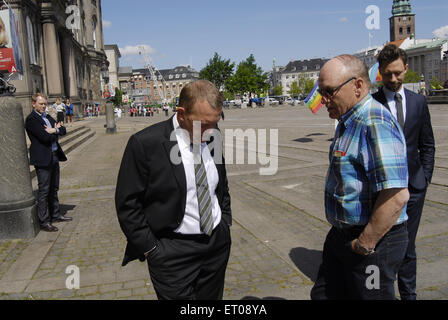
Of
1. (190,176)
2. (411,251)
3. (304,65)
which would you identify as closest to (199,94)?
(190,176)

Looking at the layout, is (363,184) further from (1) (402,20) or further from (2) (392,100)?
(1) (402,20)

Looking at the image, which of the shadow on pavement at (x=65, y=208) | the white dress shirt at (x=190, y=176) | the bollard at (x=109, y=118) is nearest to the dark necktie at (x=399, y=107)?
the white dress shirt at (x=190, y=176)

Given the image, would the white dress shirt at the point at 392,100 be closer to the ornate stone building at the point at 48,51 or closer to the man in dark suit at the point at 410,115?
the man in dark suit at the point at 410,115

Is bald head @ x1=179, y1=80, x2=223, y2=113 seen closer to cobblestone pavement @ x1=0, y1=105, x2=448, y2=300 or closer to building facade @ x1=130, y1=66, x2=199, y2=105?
cobblestone pavement @ x1=0, y1=105, x2=448, y2=300

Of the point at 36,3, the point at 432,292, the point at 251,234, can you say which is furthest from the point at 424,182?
the point at 36,3

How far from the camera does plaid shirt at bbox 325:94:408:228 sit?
196 cm

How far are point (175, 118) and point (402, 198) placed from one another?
130cm

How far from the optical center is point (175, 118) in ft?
7.84

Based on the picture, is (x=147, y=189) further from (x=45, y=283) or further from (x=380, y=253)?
(x=45, y=283)

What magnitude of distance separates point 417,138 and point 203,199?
1790mm

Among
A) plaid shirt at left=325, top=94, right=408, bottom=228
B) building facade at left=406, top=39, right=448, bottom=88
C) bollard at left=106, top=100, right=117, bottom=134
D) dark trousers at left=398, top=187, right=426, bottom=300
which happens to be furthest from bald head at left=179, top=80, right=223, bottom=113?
building facade at left=406, top=39, right=448, bottom=88

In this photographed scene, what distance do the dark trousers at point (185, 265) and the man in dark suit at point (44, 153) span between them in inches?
158

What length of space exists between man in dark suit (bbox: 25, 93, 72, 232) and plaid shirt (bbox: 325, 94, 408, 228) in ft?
15.5

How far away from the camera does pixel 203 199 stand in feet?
7.82
